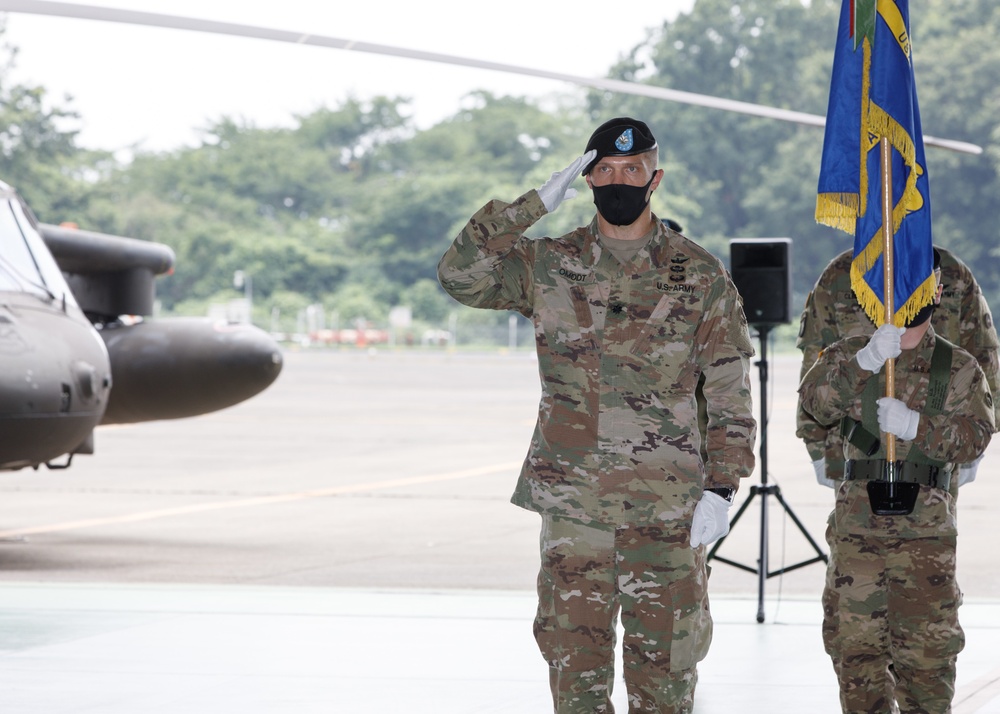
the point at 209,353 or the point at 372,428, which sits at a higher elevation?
the point at 209,353

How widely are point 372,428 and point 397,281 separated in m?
65.2

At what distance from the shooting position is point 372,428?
83.3 ft

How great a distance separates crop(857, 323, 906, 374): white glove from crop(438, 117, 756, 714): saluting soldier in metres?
0.52

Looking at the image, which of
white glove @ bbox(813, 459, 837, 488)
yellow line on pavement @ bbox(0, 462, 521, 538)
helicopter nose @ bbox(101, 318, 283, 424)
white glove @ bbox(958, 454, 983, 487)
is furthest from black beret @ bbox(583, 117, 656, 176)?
yellow line on pavement @ bbox(0, 462, 521, 538)

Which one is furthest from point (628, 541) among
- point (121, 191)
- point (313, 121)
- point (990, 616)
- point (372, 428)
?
point (313, 121)

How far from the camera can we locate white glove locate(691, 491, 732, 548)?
13.8 feet

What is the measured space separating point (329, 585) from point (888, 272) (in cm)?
581

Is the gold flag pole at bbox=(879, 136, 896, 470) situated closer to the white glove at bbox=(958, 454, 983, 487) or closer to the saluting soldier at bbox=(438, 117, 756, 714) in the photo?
the white glove at bbox=(958, 454, 983, 487)

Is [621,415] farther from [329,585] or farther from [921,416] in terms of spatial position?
[329,585]

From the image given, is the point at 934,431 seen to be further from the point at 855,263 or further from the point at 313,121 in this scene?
the point at 313,121

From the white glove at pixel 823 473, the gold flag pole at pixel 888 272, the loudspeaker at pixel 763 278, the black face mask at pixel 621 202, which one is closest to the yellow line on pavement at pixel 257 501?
the loudspeaker at pixel 763 278

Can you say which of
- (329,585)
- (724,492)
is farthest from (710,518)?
(329,585)

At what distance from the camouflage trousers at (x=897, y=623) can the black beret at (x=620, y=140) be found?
1.45 m

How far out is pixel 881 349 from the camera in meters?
4.63
